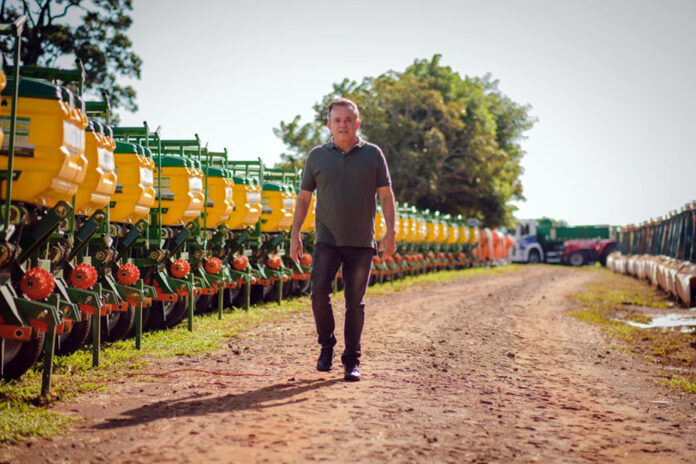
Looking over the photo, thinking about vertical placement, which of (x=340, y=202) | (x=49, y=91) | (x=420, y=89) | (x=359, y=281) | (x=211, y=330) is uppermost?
(x=420, y=89)

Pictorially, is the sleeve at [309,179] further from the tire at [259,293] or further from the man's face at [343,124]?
the tire at [259,293]

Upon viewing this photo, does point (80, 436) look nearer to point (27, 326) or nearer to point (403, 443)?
point (27, 326)

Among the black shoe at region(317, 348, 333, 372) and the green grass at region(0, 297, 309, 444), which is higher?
the black shoe at region(317, 348, 333, 372)

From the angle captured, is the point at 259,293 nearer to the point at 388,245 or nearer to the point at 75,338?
the point at 75,338

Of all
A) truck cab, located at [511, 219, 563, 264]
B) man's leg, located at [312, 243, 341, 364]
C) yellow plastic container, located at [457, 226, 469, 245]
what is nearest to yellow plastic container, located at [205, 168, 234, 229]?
man's leg, located at [312, 243, 341, 364]

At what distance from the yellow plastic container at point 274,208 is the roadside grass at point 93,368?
80.8 inches

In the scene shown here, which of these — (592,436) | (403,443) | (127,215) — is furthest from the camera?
(127,215)

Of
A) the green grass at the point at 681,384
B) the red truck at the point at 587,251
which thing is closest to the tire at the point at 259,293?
the green grass at the point at 681,384

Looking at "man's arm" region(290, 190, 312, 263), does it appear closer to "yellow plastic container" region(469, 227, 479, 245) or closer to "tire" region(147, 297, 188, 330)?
"tire" region(147, 297, 188, 330)

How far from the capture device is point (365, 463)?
4242 mm

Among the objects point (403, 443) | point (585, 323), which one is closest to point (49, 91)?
point (403, 443)

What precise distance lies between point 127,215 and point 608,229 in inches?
2145

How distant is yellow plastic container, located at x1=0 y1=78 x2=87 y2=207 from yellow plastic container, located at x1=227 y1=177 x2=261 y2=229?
20.7ft

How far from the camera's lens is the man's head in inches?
258
